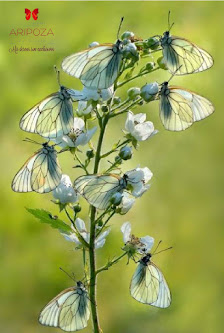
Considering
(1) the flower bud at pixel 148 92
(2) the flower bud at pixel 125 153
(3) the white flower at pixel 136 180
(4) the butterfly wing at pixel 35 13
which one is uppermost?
(4) the butterfly wing at pixel 35 13

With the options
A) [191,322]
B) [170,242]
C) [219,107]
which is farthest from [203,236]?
[219,107]

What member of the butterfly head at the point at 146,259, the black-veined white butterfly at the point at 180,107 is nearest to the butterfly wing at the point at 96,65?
the black-veined white butterfly at the point at 180,107

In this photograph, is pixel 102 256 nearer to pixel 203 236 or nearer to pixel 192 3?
pixel 203 236

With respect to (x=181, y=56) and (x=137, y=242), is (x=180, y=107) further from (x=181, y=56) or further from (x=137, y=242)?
(x=137, y=242)

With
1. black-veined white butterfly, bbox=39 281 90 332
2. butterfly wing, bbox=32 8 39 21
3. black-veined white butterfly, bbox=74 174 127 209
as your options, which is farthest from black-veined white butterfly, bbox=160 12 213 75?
butterfly wing, bbox=32 8 39 21

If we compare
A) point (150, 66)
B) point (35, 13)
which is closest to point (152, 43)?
point (150, 66)

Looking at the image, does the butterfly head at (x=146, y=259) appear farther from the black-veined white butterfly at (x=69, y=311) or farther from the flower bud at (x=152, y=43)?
the flower bud at (x=152, y=43)
